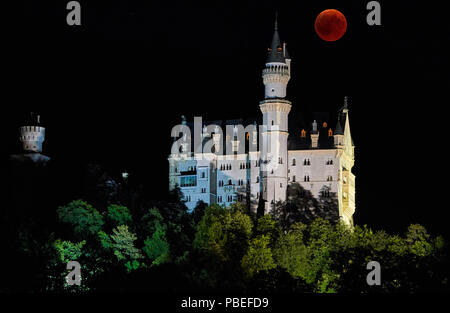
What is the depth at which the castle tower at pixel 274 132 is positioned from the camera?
10469 cm

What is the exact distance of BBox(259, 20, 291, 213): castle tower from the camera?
10469 cm

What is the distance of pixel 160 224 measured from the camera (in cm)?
9650

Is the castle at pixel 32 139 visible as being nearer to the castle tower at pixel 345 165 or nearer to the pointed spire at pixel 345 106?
the castle tower at pixel 345 165

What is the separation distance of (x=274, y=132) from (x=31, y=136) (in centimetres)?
2292

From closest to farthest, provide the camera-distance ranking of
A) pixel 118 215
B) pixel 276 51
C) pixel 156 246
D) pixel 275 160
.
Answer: pixel 156 246 → pixel 118 215 → pixel 275 160 → pixel 276 51

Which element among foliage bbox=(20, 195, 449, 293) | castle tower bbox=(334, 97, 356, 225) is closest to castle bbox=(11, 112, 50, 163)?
foliage bbox=(20, 195, 449, 293)

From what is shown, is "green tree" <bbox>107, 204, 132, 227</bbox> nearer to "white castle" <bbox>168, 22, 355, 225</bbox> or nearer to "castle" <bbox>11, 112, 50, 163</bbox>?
"castle" <bbox>11, 112, 50, 163</bbox>

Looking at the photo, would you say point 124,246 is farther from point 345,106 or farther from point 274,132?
point 345,106

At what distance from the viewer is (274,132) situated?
105 m

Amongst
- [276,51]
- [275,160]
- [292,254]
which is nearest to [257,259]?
[292,254]

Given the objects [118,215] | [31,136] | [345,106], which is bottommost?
[118,215]
